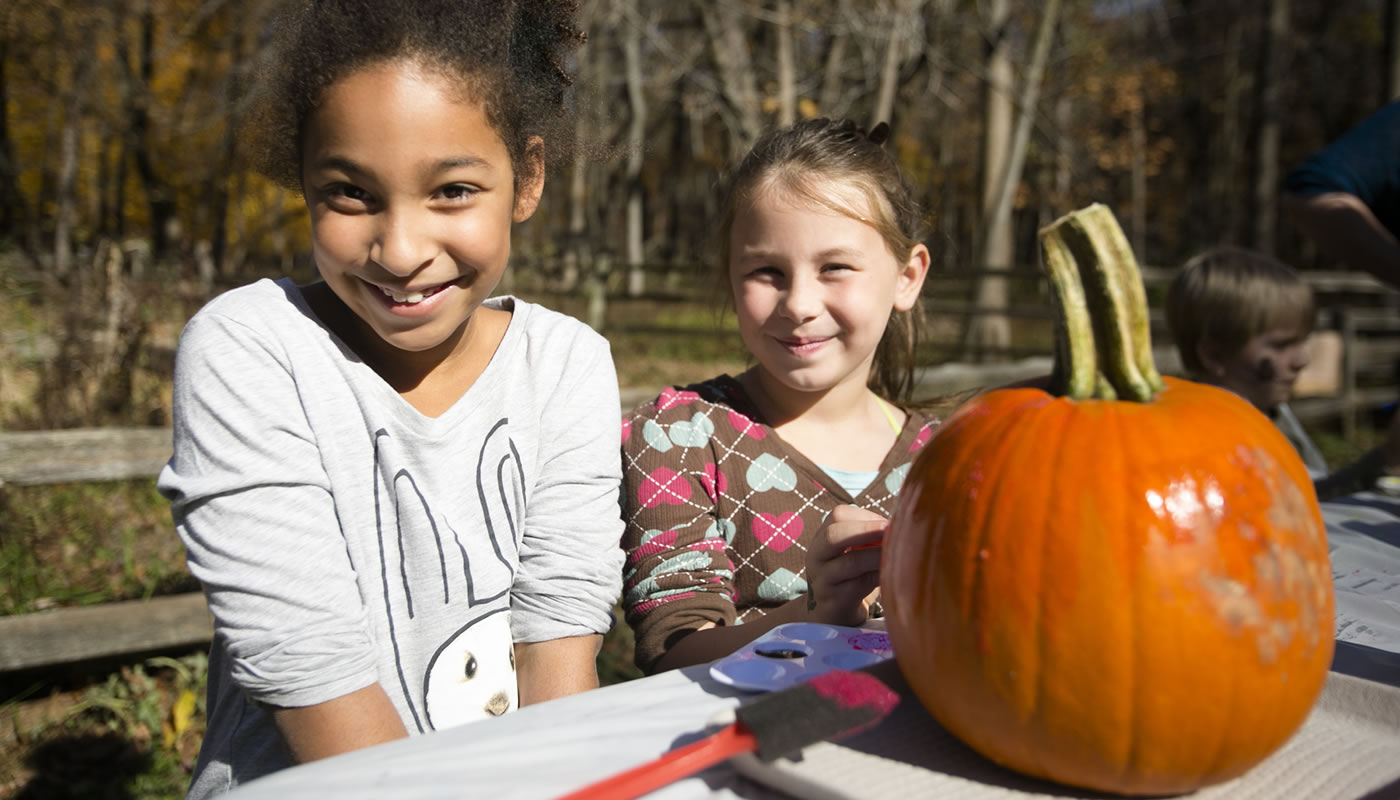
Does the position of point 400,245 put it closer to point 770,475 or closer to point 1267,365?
point 770,475

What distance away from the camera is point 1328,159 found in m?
3.25

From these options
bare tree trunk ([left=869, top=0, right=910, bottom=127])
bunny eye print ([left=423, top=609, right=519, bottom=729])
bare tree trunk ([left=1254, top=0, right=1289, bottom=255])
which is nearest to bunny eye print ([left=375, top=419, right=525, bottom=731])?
bunny eye print ([left=423, top=609, right=519, bottom=729])

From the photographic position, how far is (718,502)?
2.04 metres

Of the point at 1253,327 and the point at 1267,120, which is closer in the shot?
the point at 1253,327

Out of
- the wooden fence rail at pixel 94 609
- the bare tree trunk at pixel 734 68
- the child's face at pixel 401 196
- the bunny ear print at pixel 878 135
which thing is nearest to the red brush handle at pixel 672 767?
the child's face at pixel 401 196

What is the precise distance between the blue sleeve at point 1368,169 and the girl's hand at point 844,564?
277 cm

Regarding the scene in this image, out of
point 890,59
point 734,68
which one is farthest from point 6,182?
point 890,59

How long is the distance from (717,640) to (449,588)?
459 mm

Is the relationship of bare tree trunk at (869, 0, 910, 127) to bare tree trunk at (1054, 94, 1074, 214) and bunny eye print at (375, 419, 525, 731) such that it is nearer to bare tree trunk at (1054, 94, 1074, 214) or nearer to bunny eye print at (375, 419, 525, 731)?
bare tree trunk at (1054, 94, 1074, 214)

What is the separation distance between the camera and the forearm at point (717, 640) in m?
1.67

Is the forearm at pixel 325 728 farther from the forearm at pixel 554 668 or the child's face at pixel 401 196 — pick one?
the child's face at pixel 401 196

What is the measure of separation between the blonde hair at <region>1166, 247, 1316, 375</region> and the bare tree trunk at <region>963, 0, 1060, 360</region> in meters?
7.54

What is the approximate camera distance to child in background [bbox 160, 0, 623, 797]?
4.51 ft

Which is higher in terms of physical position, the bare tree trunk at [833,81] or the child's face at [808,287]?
the bare tree trunk at [833,81]
